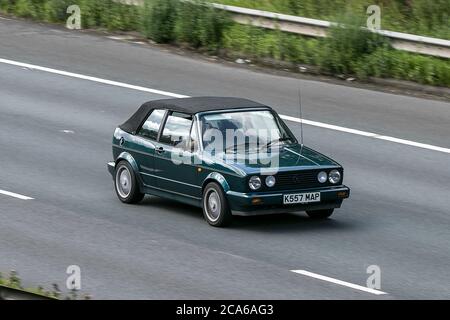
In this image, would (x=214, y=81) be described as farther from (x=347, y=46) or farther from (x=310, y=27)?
(x=347, y=46)

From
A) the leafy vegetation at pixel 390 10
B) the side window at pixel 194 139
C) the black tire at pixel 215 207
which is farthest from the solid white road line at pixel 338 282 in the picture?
the leafy vegetation at pixel 390 10

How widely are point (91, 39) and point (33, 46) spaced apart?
1.30m

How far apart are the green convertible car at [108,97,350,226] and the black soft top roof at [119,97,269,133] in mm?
13

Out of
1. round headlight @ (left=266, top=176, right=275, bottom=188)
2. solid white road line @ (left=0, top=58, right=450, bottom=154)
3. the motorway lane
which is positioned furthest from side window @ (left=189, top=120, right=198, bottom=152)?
the motorway lane

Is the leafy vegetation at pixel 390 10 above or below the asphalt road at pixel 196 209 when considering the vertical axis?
above

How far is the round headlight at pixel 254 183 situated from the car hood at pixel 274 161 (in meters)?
0.08

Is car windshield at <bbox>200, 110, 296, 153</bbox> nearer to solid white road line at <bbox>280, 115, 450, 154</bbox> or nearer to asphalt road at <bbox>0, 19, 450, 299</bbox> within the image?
asphalt road at <bbox>0, 19, 450, 299</bbox>

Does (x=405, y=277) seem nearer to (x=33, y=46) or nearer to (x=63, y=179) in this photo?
(x=63, y=179)

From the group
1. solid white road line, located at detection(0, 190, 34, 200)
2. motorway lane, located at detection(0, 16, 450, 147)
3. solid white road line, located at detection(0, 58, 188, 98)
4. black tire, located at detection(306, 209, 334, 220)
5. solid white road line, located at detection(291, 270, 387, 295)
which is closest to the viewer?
solid white road line, located at detection(291, 270, 387, 295)

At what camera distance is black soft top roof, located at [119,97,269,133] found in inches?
620

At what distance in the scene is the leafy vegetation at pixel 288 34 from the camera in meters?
22.8

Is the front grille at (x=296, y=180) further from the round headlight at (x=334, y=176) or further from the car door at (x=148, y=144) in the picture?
the car door at (x=148, y=144)

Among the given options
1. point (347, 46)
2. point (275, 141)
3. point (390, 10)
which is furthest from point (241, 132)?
point (390, 10)
